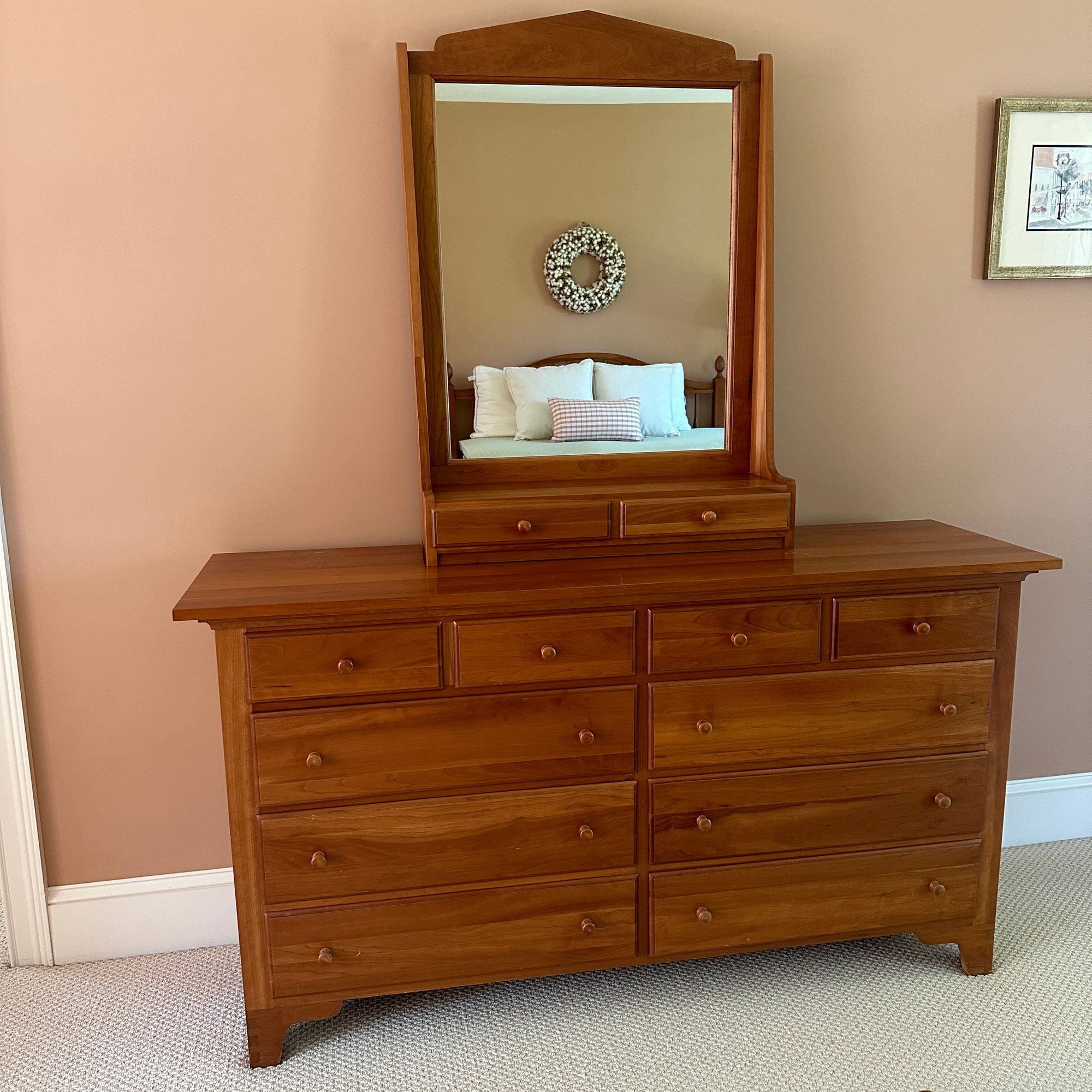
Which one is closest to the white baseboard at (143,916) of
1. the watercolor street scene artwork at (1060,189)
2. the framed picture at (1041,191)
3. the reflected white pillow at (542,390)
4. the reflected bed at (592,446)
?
the reflected bed at (592,446)

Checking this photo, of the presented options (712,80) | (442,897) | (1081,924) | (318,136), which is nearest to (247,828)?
(442,897)

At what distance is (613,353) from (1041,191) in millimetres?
1163

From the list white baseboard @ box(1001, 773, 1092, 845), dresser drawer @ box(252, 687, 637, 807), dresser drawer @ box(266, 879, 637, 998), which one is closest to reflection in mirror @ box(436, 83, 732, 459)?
dresser drawer @ box(252, 687, 637, 807)

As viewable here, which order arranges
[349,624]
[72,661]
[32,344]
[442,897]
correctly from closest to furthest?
[349,624], [442,897], [32,344], [72,661]

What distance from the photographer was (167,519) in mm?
2146

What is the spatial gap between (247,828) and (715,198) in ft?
5.39

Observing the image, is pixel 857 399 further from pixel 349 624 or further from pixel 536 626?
pixel 349 624

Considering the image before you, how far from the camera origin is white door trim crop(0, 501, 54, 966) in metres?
2.12

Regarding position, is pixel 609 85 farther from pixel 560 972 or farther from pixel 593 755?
pixel 560 972

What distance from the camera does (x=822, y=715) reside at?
1977 millimetres

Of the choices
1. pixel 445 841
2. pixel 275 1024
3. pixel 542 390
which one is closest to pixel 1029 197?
pixel 542 390

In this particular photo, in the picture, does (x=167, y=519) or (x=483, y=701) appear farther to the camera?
(x=167, y=519)

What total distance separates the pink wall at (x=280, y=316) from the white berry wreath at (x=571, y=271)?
1.11ft

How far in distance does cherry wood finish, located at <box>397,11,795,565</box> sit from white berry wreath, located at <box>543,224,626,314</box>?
121mm
